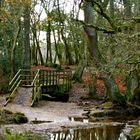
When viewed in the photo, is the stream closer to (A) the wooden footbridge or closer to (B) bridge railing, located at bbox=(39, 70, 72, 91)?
(A) the wooden footbridge

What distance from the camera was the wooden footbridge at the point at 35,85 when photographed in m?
25.3

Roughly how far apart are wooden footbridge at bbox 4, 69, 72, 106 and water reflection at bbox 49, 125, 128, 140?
7.46m

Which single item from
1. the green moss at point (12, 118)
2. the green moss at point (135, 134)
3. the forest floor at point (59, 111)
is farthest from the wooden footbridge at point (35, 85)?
the green moss at point (135, 134)

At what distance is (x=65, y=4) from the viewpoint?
45.5 meters

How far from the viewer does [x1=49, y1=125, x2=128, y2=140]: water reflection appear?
51.5 ft

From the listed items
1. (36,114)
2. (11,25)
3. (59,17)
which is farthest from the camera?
(59,17)

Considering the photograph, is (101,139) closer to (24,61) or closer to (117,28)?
(117,28)

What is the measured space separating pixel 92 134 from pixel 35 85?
386 inches

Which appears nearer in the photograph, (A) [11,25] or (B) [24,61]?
(B) [24,61]

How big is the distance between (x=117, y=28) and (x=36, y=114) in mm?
10462

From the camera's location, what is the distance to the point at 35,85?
84.7 ft

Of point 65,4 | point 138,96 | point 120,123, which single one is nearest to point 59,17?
point 65,4

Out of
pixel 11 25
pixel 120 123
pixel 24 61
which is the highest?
pixel 11 25

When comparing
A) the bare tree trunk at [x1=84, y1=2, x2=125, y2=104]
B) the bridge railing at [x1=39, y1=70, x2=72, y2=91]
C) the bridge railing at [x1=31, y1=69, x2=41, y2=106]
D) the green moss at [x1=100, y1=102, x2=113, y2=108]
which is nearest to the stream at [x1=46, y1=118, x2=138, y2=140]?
the bare tree trunk at [x1=84, y1=2, x2=125, y2=104]
